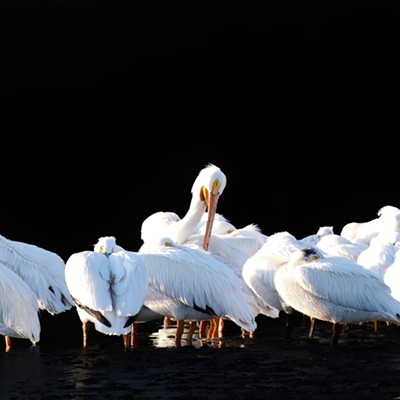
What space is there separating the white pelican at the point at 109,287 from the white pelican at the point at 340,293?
3.57 ft

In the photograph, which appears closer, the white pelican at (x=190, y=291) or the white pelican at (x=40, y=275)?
the white pelican at (x=190, y=291)

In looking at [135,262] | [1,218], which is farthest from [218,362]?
[1,218]

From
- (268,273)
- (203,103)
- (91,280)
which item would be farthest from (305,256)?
(203,103)

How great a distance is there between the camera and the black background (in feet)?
68.0

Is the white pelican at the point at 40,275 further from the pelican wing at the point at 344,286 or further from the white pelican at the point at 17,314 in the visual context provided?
the pelican wing at the point at 344,286

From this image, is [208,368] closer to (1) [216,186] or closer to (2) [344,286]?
(2) [344,286]

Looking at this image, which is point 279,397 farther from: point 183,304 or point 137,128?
point 137,128

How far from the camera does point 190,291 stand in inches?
297

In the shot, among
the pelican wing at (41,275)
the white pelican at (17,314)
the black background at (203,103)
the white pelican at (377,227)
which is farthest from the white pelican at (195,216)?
the black background at (203,103)

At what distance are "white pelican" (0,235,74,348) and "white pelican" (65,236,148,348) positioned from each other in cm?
76

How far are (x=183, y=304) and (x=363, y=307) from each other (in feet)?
3.82

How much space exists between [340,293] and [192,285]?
96cm

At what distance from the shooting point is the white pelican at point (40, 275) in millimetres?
8023

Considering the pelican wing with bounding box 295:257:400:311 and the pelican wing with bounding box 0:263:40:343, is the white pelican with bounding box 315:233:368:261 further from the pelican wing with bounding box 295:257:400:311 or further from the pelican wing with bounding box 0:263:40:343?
the pelican wing with bounding box 0:263:40:343
